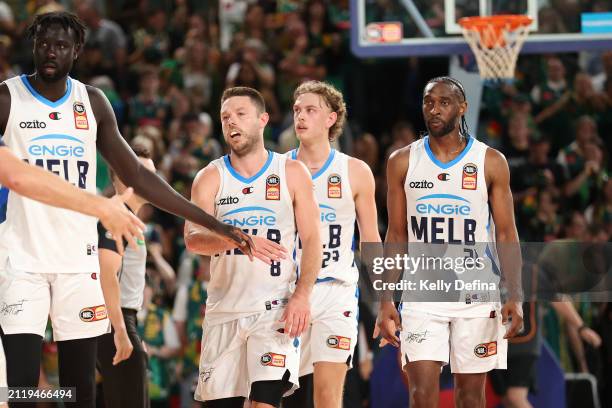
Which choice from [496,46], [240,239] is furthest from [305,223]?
[496,46]

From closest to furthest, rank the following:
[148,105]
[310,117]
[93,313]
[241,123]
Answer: [93,313] < [241,123] < [310,117] < [148,105]

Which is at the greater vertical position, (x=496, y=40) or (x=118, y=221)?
(x=496, y=40)

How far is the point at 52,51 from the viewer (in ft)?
19.9

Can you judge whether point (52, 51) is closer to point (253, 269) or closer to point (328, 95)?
point (253, 269)

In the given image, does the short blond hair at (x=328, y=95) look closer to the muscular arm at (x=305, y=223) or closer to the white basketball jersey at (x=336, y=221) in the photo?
the white basketball jersey at (x=336, y=221)

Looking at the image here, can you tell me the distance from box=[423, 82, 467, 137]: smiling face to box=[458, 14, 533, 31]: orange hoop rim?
3228 millimetres

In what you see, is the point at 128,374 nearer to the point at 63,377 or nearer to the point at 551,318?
the point at 63,377

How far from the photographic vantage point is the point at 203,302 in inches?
408

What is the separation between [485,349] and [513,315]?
10.8 inches

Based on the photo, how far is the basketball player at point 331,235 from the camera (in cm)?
719

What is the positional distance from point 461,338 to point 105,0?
32.9 ft

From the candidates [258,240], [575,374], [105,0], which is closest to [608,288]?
[575,374]

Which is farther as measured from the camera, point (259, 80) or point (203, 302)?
point (259, 80)

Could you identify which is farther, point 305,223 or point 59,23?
point 305,223
